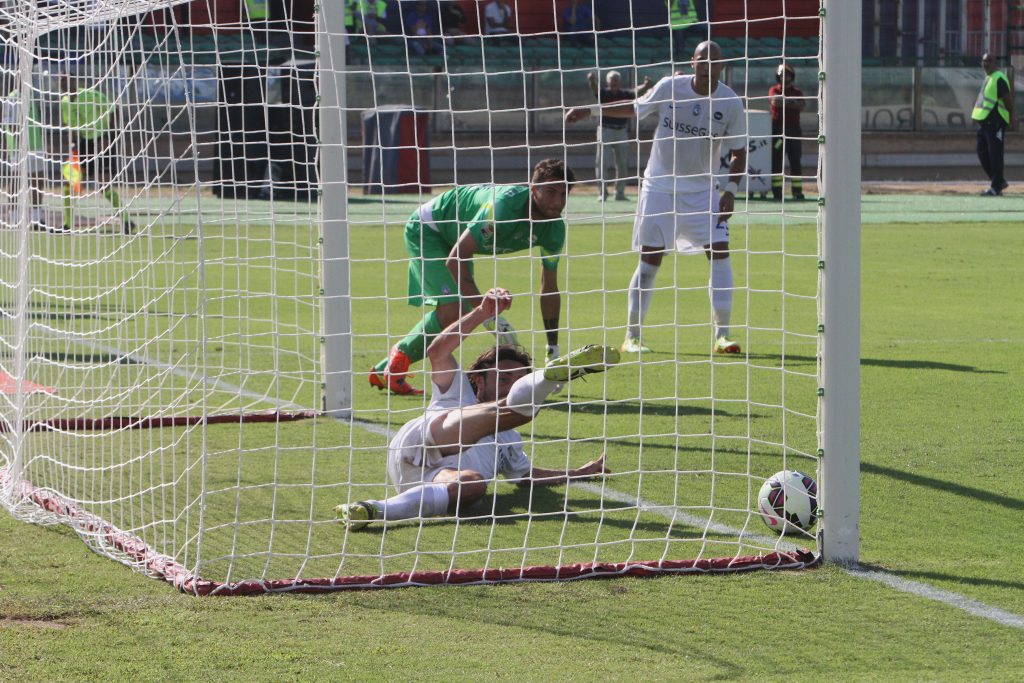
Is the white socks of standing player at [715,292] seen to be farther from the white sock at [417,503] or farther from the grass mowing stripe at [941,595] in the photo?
the grass mowing stripe at [941,595]

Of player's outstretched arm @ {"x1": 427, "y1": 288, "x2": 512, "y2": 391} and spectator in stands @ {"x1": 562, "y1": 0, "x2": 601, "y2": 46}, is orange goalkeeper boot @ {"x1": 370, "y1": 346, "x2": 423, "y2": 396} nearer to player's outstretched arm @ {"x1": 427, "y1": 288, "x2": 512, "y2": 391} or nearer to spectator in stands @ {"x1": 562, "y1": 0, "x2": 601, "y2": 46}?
player's outstretched arm @ {"x1": 427, "y1": 288, "x2": 512, "y2": 391}

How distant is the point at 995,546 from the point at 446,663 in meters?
2.44

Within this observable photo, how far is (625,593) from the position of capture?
4.91 meters

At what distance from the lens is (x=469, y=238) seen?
7.62m

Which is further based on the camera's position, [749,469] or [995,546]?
[749,469]

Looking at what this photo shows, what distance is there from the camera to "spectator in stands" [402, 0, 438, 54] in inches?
1325

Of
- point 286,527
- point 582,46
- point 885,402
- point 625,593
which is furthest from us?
point 582,46

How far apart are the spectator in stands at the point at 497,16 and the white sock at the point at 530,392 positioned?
29690 mm

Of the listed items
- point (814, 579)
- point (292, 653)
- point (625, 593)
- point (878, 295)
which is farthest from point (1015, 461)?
point (878, 295)

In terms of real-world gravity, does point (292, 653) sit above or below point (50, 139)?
below

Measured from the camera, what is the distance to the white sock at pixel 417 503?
18.7 feet

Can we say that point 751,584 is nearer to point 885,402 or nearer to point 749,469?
point 749,469

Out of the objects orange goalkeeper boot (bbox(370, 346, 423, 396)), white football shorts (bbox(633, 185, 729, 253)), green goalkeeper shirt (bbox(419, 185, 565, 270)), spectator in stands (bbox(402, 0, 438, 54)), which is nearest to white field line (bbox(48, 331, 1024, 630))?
green goalkeeper shirt (bbox(419, 185, 565, 270))

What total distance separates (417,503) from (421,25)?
104 feet
